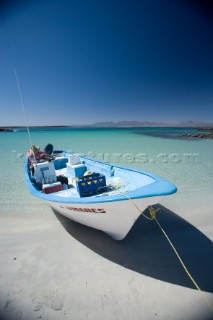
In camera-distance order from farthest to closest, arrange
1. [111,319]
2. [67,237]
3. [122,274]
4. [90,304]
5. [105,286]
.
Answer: [67,237] < [122,274] < [105,286] < [90,304] < [111,319]

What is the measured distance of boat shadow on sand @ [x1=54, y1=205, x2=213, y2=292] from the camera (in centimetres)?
337

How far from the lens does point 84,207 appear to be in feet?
11.5

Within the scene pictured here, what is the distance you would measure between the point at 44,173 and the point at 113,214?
3002mm

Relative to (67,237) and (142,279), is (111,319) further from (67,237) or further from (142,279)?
(67,237)

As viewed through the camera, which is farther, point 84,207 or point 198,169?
point 198,169

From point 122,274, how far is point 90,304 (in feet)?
2.71

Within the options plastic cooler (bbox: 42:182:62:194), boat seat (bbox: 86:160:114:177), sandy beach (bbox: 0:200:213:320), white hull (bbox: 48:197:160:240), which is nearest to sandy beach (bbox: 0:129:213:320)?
sandy beach (bbox: 0:200:213:320)

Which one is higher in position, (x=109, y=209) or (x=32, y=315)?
(x=109, y=209)

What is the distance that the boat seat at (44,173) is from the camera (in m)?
5.38

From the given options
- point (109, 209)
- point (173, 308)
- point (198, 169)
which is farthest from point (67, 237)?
point (198, 169)

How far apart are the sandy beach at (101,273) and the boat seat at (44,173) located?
4.66ft

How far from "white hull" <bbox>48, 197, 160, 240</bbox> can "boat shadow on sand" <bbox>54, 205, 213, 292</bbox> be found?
416 mm

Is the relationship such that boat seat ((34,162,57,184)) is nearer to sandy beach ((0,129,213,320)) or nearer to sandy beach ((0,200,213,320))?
sandy beach ((0,129,213,320))

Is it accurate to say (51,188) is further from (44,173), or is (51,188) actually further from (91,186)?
(91,186)
